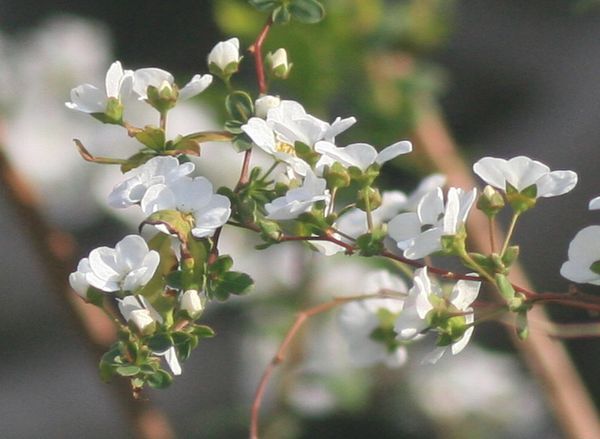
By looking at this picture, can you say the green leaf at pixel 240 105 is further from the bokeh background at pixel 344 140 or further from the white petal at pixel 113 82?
the bokeh background at pixel 344 140

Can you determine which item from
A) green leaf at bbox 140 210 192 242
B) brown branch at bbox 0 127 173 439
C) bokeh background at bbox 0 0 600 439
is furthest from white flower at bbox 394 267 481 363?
brown branch at bbox 0 127 173 439

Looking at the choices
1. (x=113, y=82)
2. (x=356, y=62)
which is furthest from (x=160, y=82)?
(x=356, y=62)

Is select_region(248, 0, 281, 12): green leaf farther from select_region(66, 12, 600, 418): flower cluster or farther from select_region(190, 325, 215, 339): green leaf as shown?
select_region(190, 325, 215, 339): green leaf

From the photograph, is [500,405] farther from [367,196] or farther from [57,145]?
[367,196]

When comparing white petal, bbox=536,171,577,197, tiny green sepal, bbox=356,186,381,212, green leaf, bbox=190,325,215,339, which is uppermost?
white petal, bbox=536,171,577,197

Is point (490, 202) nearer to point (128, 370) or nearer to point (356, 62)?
point (128, 370)
